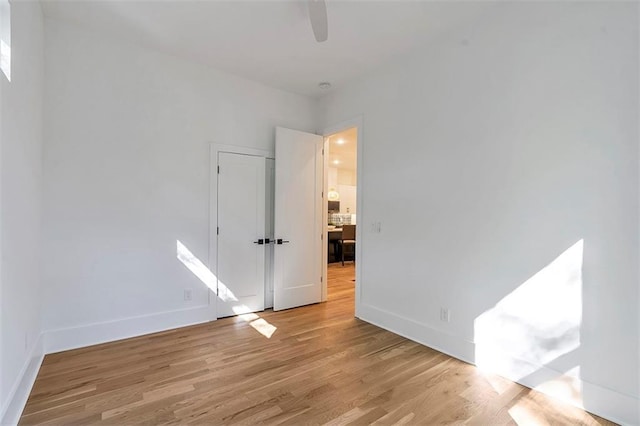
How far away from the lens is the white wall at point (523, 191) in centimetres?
189

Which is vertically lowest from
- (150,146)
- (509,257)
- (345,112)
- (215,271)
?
(215,271)

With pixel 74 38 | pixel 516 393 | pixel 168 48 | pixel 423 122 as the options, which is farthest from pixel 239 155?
pixel 516 393

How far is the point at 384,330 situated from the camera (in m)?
3.34

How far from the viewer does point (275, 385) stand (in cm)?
223

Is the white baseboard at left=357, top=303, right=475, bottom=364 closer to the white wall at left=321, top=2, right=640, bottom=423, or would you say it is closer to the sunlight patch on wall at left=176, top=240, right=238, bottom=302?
the white wall at left=321, top=2, right=640, bottom=423

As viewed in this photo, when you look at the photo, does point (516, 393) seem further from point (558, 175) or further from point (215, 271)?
point (215, 271)

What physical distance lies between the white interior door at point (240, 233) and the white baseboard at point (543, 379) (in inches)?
67.0

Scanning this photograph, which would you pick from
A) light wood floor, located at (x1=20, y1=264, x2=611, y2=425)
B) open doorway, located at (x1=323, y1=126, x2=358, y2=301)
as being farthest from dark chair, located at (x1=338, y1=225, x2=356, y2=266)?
light wood floor, located at (x1=20, y1=264, x2=611, y2=425)

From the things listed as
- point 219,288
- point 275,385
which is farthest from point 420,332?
point 219,288

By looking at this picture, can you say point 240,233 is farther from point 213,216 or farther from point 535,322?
point 535,322

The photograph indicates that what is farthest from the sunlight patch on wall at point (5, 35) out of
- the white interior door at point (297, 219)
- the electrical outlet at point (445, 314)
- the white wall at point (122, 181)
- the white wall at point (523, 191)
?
the electrical outlet at point (445, 314)

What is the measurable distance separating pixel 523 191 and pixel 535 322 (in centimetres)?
96

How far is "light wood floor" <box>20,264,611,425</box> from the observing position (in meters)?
1.89

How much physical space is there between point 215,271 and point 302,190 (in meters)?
1.48
